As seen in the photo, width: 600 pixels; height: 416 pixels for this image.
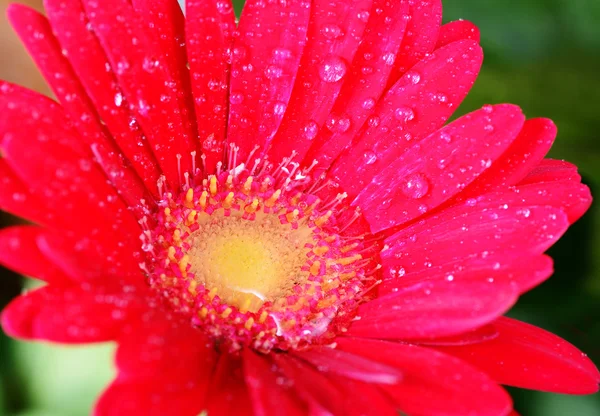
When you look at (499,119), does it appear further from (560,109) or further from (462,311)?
(560,109)

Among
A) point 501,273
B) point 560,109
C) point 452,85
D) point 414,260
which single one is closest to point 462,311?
point 501,273

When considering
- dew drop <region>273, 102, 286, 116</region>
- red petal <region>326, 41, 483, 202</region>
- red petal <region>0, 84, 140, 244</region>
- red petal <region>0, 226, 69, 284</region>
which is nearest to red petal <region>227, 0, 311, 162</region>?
dew drop <region>273, 102, 286, 116</region>

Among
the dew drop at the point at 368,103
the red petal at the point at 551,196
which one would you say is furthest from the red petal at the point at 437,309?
the dew drop at the point at 368,103

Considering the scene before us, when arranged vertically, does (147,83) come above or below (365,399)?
above

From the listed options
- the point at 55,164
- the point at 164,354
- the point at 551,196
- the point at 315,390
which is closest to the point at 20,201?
the point at 55,164

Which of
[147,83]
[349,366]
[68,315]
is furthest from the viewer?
[147,83]

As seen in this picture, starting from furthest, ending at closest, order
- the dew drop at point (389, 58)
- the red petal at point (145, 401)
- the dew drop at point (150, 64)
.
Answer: the dew drop at point (389, 58) < the dew drop at point (150, 64) < the red petal at point (145, 401)

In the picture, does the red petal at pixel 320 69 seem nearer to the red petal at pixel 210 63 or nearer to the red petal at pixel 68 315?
the red petal at pixel 210 63

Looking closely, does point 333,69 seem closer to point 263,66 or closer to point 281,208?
point 263,66
